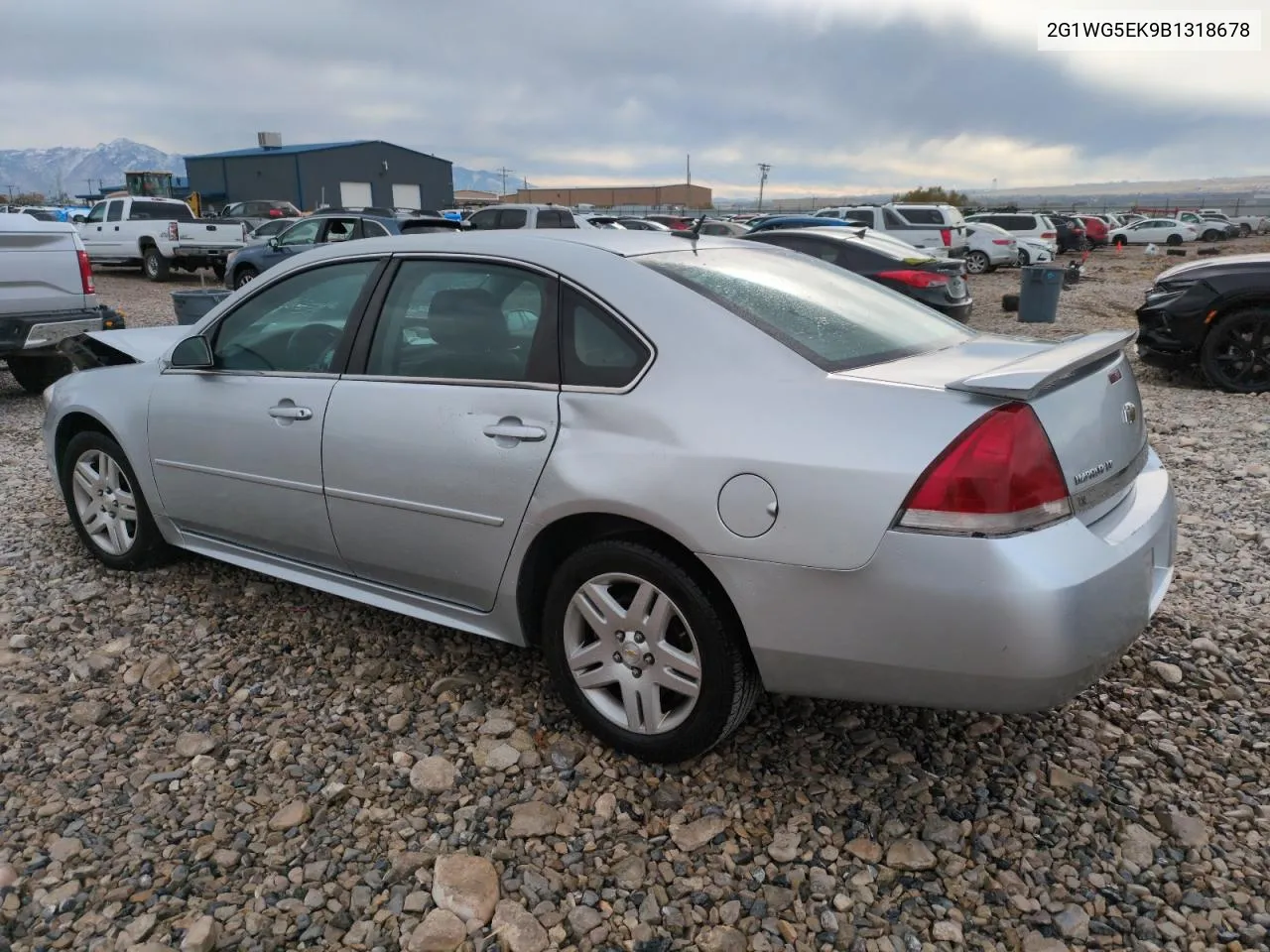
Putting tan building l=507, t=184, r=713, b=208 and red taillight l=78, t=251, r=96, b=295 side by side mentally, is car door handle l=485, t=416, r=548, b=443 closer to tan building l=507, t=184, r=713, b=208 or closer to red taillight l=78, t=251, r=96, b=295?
red taillight l=78, t=251, r=96, b=295

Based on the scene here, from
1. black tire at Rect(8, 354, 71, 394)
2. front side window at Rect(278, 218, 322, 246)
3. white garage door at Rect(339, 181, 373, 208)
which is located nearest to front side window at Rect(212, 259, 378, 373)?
black tire at Rect(8, 354, 71, 394)

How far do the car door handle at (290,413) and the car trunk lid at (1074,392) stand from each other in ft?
6.30

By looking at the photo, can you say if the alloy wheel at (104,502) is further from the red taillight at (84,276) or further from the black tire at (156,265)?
Result: the black tire at (156,265)

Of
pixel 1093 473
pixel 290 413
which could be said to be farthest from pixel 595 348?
pixel 1093 473

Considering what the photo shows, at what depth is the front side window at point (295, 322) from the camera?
11.2 feet

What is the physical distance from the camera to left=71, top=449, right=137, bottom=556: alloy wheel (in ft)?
13.8

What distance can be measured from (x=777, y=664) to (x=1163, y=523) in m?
1.24

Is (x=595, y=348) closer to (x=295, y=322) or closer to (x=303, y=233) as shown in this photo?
(x=295, y=322)

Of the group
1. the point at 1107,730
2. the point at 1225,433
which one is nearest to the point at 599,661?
the point at 1107,730

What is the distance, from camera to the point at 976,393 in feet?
7.50

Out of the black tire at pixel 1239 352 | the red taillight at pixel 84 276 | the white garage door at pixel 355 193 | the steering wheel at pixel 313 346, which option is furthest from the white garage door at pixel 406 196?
the steering wheel at pixel 313 346

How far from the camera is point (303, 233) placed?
15.4 m

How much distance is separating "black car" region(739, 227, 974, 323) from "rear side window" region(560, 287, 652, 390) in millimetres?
7675

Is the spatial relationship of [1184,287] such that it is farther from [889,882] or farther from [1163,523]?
[889,882]
